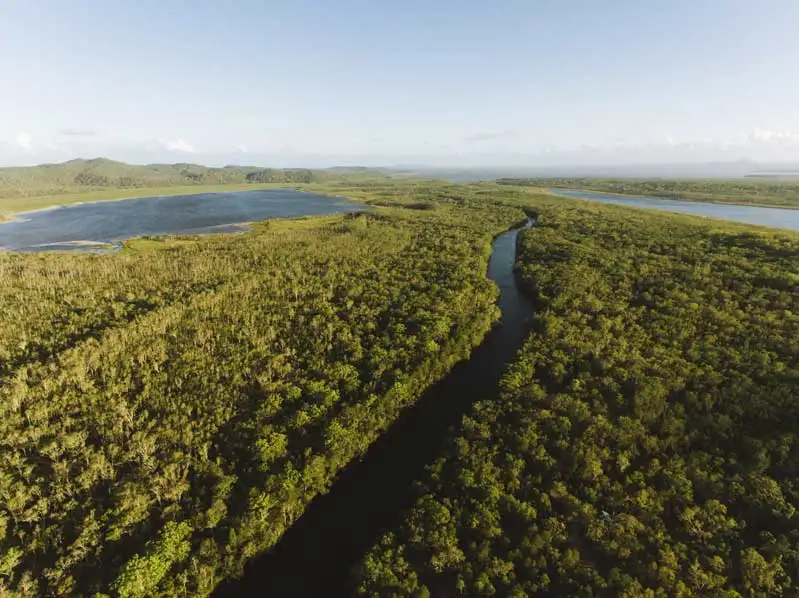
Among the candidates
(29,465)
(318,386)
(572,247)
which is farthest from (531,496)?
(572,247)

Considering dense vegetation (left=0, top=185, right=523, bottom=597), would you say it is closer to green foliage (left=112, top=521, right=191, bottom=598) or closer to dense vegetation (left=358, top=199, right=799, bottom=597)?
green foliage (left=112, top=521, right=191, bottom=598)

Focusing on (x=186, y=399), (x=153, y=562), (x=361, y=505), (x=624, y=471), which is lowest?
(x=361, y=505)

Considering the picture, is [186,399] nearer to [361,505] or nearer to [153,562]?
[153,562]

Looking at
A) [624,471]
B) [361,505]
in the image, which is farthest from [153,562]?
[624,471]

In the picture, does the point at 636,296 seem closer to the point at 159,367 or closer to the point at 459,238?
the point at 459,238

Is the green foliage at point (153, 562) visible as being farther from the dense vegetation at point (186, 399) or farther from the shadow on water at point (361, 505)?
the shadow on water at point (361, 505)

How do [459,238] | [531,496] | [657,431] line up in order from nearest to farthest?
1. [531,496]
2. [657,431]
3. [459,238]
